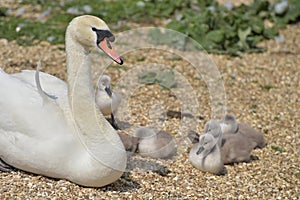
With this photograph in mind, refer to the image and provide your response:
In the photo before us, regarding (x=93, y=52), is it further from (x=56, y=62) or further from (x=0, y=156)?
(x=0, y=156)

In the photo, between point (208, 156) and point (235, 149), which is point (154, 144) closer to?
point (208, 156)

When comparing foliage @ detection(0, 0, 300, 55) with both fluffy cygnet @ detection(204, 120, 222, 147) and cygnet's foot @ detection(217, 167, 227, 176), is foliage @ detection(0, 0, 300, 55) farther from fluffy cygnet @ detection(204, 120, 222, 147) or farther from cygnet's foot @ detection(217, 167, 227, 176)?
cygnet's foot @ detection(217, 167, 227, 176)

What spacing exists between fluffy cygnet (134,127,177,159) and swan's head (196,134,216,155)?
34 centimetres

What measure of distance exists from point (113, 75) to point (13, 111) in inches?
118

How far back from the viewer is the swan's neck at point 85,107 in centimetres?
466

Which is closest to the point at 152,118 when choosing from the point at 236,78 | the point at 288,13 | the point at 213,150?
the point at 213,150

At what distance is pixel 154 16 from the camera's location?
9.88 metres

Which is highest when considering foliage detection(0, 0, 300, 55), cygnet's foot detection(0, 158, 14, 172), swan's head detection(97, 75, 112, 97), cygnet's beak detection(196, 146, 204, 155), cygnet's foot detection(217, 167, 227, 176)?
swan's head detection(97, 75, 112, 97)

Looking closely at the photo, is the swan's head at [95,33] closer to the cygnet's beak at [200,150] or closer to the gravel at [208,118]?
the gravel at [208,118]

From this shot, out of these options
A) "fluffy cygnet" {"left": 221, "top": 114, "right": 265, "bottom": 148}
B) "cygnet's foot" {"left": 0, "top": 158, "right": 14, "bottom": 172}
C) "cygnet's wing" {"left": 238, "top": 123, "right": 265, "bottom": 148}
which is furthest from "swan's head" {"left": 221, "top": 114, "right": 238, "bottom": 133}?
"cygnet's foot" {"left": 0, "top": 158, "right": 14, "bottom": 172}

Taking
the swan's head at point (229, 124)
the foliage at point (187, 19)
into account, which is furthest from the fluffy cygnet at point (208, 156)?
the foliage at point (187, 19)

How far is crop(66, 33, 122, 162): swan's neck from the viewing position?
4.66 meters

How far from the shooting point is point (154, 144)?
18.4ft

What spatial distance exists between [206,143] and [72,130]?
4.81ft
